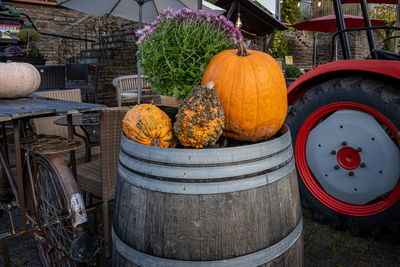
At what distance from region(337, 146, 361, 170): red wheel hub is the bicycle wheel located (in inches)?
81.8

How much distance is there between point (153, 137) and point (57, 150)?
81 centimetres

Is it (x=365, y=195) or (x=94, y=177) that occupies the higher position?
(x=94, y=177)

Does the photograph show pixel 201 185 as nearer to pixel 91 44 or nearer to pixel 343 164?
pixel 343 164

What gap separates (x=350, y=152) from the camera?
2.53 m

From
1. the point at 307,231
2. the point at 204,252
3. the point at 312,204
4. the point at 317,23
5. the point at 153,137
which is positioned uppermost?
the point at 317,23

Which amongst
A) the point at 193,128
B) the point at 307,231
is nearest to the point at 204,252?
the point at 193,128

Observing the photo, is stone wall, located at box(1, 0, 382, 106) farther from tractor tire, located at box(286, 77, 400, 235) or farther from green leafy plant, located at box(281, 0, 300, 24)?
tractor tire, located at box(286, 77, 400, 235)

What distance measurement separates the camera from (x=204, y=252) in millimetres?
1104

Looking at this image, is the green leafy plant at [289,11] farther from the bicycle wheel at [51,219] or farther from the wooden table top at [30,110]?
the bicycle wheel at [51,219]

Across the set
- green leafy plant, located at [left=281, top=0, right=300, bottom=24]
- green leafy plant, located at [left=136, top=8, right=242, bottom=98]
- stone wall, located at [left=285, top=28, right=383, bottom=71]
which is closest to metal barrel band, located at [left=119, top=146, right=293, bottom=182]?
green leafy plant, located at [left=136, top=8, right=242, bottom=98]

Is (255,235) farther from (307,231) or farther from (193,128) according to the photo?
(307,231)

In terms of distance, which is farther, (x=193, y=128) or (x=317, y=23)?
(x=317, y=23)

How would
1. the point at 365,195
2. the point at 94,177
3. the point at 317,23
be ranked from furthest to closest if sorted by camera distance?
the point at 317,23
the point at 365,195
the point at 94,177

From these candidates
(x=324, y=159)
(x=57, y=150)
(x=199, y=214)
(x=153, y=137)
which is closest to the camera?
(x=199, y=214)
